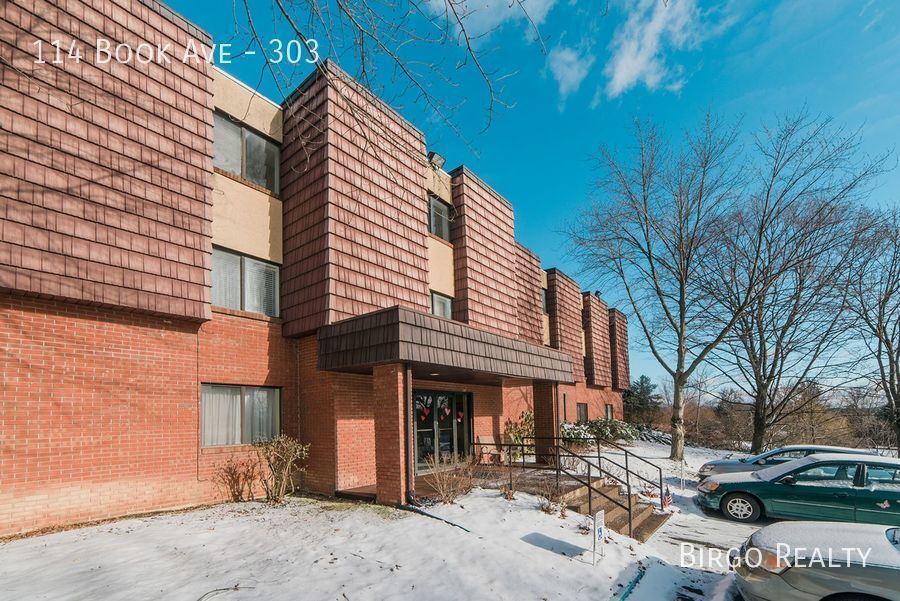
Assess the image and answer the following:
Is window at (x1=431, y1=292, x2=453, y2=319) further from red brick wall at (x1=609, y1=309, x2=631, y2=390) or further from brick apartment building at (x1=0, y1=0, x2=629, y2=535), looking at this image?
red brick wall at (x1=609, y1=309, x2=631, y2=390)

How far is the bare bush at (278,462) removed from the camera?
952 centimetres

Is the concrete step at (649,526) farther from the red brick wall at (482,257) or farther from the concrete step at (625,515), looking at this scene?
the red brick wall at (482,257)

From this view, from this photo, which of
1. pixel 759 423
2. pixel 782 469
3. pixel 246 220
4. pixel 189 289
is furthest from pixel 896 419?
pixel 189 289

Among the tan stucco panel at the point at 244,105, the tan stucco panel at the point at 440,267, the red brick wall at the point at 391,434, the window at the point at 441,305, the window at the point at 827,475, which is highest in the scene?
the tan stucco panel at the point at 244,105

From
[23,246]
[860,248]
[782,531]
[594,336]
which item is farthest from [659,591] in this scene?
[594,336]

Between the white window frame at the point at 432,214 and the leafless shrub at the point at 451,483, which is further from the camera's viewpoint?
the white window frame at the point at 432,214

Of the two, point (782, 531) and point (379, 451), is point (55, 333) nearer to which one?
point (379, 451)

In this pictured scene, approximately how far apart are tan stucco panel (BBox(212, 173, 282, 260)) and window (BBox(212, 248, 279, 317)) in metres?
0.21

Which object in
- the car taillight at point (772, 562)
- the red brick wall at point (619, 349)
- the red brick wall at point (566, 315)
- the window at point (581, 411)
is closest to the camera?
the car taillight at point (772, 562)

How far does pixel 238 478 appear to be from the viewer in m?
9.73

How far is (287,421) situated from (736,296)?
19.1m

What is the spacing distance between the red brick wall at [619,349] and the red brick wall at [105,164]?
27.5 metres

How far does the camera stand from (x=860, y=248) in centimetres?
2033

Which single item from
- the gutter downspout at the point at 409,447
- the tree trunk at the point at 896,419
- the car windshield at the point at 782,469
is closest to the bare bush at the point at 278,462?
the gutter downspout at the point at 409,447
